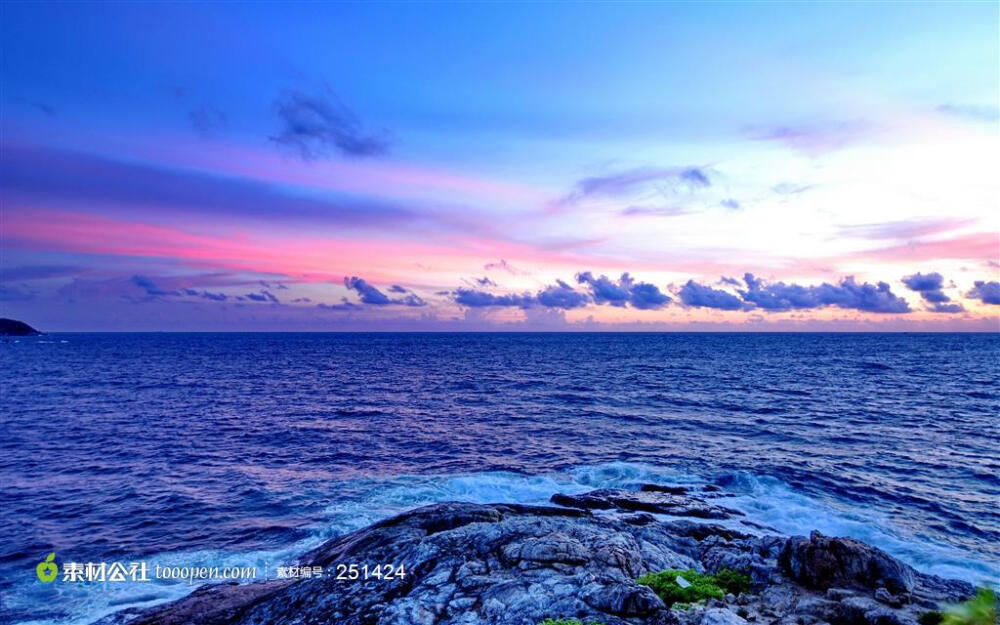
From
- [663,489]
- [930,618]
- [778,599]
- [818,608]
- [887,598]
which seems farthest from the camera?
[663,489]

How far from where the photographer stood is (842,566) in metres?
17.1

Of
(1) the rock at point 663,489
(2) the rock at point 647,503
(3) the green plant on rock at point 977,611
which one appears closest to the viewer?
→ (3) the green plant on rock at point 977,611

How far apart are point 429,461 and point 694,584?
27.6 meters

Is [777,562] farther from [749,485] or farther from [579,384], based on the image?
[579,384]

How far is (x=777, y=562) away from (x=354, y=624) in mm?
13671

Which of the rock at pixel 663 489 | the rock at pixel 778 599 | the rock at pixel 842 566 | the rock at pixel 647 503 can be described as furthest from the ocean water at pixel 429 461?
the rock at pixel 778 599

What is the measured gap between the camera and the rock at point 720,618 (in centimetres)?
1380

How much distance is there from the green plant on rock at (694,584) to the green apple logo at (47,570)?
2476 cm

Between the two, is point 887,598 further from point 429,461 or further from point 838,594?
point 429,461

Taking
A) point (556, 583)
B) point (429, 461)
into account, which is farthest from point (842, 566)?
point (429, 461)

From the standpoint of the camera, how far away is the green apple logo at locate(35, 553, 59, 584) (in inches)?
909

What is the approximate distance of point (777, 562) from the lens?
18016 millimetres

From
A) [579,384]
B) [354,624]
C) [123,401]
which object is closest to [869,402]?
[579,384]

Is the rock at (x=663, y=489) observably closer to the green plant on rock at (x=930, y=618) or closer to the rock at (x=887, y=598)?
the rock at (x=887, y=598)
